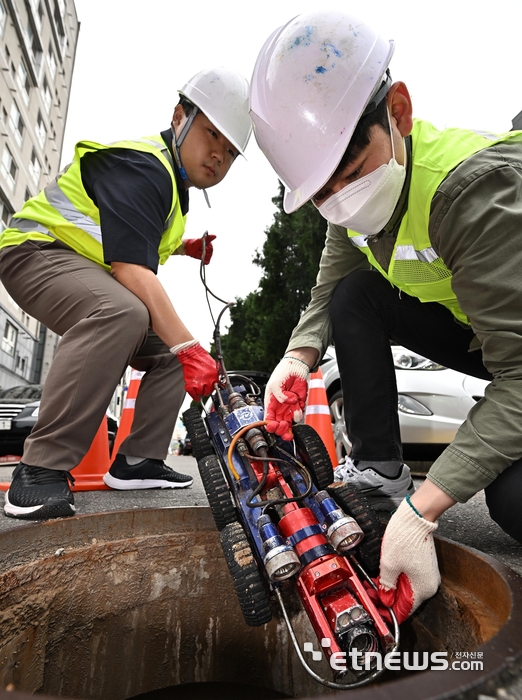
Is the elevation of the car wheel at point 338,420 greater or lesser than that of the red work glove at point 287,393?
lesser

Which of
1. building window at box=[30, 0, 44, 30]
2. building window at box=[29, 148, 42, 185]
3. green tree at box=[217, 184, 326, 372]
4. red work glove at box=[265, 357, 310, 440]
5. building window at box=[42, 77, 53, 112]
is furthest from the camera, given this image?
building window at box=[42, 77, 53, 112]

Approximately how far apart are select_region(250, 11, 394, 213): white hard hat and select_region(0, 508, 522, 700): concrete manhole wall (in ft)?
3.89

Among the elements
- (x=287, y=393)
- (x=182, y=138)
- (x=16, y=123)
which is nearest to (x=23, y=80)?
(x=16, y=123)

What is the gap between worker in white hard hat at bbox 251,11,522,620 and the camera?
1.17 meters

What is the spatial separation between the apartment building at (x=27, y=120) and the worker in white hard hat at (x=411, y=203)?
735 inches

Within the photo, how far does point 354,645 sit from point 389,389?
1.05 m

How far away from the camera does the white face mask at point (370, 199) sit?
1370 millimetres

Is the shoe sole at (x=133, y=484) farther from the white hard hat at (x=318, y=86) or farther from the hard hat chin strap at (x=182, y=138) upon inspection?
the white hard hat at (x=318, y=86)

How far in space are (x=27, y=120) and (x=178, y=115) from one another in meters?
22.7

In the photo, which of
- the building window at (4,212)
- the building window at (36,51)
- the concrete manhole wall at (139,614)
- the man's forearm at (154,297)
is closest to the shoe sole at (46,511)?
the concrete manhole wall at (139,614)

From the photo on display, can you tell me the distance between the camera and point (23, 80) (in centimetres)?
2112

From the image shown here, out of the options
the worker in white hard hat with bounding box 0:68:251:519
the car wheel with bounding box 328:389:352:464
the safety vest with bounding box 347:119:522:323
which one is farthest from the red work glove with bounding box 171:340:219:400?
the car wheel with bounding box 328:389:352:464

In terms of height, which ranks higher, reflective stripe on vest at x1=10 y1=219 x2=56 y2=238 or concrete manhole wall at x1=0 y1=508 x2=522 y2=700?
reflective stripe on vest at x1=10 y1=219 x2=56 y2=238

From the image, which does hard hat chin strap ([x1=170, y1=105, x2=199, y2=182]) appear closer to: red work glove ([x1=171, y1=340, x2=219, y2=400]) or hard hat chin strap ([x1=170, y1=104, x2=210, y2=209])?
hard hat chin strap ([x1=170, y1=104, x2=210, y2=209])
